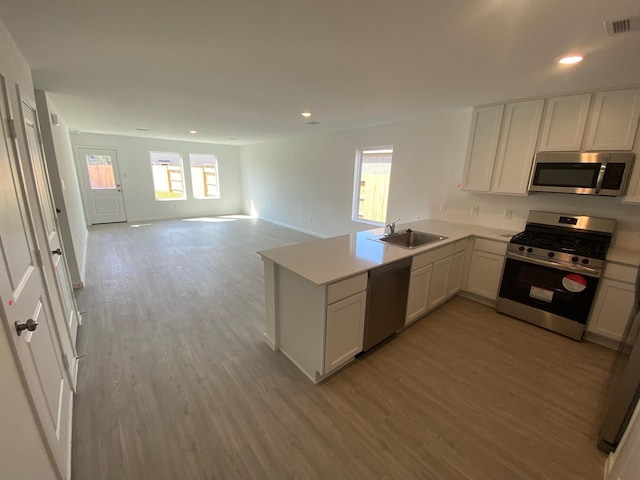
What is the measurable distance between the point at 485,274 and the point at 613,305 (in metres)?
1.08

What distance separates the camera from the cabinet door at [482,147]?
3.14 metres

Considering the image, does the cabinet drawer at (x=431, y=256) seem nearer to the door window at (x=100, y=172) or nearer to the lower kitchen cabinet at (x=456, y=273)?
the lower kitchen cabinet at (x=456, y=273)

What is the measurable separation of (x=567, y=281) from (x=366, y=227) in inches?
127

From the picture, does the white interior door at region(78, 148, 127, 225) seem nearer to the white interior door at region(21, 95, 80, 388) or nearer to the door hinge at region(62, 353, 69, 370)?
the white interior door at region(21, 95, 80, 388)

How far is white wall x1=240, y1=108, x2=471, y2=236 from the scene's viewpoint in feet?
13.0

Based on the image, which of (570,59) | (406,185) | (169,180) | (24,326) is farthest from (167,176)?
(570,59)

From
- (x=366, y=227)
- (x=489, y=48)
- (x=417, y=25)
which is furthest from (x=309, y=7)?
(x=366, y=227)

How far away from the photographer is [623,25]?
1.45m

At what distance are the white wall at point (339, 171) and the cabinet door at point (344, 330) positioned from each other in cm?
277

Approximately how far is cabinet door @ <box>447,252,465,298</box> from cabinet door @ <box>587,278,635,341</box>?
123 centimetres

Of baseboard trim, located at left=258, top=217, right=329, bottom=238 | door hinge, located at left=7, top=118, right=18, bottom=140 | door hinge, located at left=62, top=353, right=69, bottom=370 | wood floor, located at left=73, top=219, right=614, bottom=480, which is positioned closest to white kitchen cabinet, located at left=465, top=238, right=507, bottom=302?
wood floor, located at left=73, top=219, right=614, bottom=480

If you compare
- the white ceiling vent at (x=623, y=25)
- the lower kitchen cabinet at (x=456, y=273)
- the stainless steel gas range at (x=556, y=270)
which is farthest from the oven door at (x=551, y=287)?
the white ceiling vent at (x=623, y=25)

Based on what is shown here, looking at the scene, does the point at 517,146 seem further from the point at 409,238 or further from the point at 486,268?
the point at 409,238

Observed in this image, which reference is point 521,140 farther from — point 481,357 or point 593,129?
point 481,357
